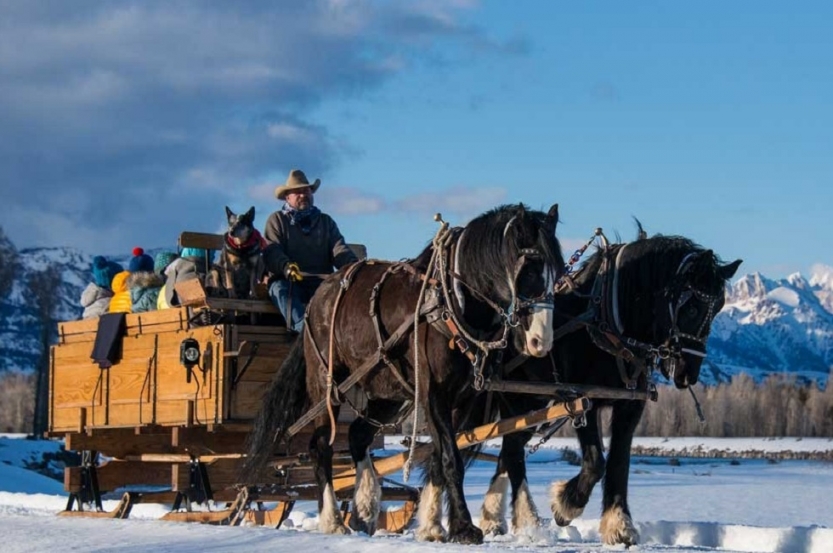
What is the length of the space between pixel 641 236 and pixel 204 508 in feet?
17.1

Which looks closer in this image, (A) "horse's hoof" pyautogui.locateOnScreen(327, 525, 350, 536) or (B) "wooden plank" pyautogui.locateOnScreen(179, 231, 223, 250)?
(A) "horse's hoof" pyautogui.locateOnScreen(327, 525, 350, 536)

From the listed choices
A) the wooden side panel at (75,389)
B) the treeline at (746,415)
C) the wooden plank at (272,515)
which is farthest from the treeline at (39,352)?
the treeline at (746,415)

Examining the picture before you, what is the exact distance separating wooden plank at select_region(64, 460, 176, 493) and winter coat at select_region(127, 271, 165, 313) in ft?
5.32

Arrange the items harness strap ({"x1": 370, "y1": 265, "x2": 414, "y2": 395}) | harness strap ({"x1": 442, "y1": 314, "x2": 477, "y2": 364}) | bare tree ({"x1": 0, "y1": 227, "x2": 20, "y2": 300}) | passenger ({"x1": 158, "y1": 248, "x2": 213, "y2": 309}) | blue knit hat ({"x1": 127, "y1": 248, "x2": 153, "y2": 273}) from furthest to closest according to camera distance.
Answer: bare tree ({"x1": 0, "y1": 227, "x2": 20, "y2": 300})
blue knit hat ({"x1": 127, "y1": 248, "x2": 153, "y2": 273})
passenger ({"x1": 158, "y1": 248, "x2": 213, "y2": 309})
harness strap ({"x1": 370, "y1": 265, "x2": 414, "y2": 395})
harness strap ({"x1": 442, "y1": 314, "x2": 477, "y2": 364})

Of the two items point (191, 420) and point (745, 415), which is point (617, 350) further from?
point (745, 415)

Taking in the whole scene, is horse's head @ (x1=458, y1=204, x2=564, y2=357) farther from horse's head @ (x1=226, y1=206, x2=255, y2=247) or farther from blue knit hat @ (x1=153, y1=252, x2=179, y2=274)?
blue knit hat @ (x1=153, y1=252, x2=179, y2=274)

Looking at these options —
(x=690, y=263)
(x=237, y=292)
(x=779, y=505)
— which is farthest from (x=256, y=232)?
(x=779, y=505)

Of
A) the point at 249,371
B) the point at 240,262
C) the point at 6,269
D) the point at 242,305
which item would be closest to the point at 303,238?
the point at 240,262

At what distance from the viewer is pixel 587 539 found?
37.6 feet

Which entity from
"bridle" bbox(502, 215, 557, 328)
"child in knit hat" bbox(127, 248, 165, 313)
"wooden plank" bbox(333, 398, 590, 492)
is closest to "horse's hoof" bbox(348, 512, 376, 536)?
"wooden plank" bbox(333, 398, 590, 492)

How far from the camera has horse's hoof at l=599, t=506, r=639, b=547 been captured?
9945 mm

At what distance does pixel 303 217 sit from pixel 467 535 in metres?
4.35

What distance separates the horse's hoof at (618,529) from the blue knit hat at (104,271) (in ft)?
24.5

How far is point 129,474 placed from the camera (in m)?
13.5
